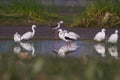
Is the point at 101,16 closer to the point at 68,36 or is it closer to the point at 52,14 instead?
the point at 68,36

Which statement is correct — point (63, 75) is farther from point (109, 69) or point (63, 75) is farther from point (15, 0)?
point (15, 0)

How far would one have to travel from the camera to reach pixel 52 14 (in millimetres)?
22000

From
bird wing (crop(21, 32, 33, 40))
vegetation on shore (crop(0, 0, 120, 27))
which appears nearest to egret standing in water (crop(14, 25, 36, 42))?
bird wing (crop(21, 32, 33, 40))

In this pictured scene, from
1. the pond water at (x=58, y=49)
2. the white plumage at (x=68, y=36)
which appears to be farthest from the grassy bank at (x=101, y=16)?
the white plumage at (x=68, y=36)

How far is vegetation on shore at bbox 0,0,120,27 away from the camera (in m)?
18.9

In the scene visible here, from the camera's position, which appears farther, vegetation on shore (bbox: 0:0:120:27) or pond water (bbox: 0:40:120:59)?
vegetation on shore (bbox: 0:0:120:27)

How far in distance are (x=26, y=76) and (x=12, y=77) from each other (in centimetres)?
11

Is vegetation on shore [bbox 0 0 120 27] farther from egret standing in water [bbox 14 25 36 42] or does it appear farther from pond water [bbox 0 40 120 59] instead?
egret standing in water [bbox 14 25 36 42]

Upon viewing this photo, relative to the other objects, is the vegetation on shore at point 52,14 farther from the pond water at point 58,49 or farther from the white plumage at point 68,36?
the white plumage at point 68,36

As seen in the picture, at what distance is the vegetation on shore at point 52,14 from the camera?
18906 millimetres

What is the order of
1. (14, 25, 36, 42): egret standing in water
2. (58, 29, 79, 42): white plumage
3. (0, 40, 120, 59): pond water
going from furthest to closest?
(58, 29, 79, 42): white plumage → (14, 25, 36, 42): egret standing in water → (0, 40, 120, 59): pond water

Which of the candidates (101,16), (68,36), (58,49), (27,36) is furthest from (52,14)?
(58,49)

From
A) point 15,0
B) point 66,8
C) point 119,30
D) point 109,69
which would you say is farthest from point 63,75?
point 66,8

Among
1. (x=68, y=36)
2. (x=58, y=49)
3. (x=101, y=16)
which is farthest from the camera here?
(x=101, y=16)
